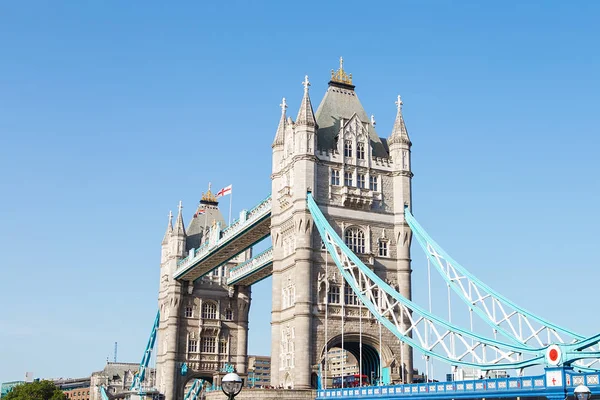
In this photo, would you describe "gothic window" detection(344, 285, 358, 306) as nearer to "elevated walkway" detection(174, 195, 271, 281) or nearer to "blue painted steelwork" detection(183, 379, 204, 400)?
"elevated walkway" detection(174, 195, 271, 281)

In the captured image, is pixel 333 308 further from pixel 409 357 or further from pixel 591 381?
pixel 591 381

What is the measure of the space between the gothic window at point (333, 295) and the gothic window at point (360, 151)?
32.0 ft

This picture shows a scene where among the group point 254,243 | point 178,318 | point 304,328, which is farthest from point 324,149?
point 178,318

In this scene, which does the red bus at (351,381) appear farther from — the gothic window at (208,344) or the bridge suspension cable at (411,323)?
the gothic window at (208,344)

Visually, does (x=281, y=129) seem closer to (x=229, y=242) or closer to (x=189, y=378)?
(x=229, y=242)

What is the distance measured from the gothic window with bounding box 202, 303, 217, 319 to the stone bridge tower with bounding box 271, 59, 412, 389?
3251 centimetres

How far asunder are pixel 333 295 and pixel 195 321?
36.5 metres

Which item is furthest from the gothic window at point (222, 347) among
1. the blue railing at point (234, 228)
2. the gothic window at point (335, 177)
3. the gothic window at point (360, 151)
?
the gothic window at point (360, 151)

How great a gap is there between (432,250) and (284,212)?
11.0m

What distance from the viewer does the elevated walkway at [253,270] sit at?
71688 mm

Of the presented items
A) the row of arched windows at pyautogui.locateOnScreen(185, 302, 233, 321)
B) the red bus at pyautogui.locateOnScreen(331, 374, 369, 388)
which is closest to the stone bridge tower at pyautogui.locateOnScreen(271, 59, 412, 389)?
the red bus at pyautogui.locateOnScreen(331, 374, 369, 388)

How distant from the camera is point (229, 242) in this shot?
68.6m

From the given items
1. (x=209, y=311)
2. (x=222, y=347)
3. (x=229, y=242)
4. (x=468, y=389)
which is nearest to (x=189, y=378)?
(x=222, y=347)

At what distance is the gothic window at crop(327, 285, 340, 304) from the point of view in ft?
171
